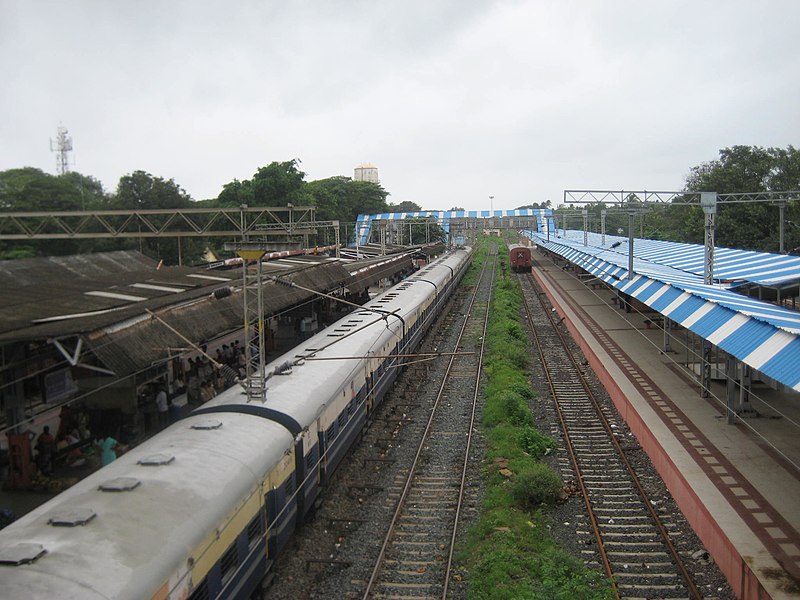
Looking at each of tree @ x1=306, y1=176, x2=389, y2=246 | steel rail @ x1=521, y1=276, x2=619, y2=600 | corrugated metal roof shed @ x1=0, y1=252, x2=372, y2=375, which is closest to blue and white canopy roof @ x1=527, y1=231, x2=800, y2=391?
steel rail @ x1=521, y1=276, x2=619, y2=600

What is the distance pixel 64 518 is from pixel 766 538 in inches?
389

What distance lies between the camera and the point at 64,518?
263 inches

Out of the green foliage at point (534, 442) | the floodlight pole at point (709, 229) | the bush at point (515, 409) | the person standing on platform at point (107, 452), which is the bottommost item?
the green foliage at point (534, 442)

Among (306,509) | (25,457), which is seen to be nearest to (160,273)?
(25,457)

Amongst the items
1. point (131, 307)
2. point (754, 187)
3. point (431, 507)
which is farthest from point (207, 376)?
point (754, 187)

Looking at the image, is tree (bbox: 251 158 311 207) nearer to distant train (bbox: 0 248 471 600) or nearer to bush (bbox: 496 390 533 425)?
bush (bbox: 496 390 533 425)

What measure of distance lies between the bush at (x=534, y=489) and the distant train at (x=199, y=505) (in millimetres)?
3675

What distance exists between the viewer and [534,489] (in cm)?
1232

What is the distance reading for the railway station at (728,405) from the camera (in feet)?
33.1

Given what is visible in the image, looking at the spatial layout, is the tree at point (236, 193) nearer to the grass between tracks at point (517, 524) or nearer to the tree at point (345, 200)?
the tree at point (345, 200)

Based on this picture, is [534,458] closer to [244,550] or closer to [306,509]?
[306,509]

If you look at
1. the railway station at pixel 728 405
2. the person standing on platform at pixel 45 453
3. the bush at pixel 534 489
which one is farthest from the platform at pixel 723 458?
the person standing on platform at pixel 45 453

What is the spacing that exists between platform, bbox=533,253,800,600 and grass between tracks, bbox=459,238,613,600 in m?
2.15

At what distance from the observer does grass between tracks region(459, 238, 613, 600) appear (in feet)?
30.7
